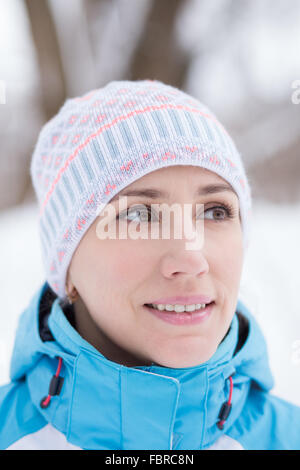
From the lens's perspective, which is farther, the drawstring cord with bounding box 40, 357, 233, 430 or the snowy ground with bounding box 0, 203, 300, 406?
the snowy ground with bounding box 0, 203, 300, 406

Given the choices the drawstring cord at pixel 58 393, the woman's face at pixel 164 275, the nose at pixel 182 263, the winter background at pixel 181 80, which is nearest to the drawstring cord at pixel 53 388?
the drawstring cord at pixel 58 393

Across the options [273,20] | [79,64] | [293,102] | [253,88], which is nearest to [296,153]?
[293,102]

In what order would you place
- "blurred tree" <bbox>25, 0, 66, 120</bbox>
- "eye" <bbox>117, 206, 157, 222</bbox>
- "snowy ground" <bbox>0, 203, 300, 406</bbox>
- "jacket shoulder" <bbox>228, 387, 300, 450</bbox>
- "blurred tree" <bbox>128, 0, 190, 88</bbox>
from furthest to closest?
"blurred tree" <bbox>128, 0, 190, 88</bbox>, "blurred tree" <bbox>25, 0, 66, 120</bbox>, "snowy ground" <bbox>0, 203, 300, 406</bbox>, "jacket shoulder" <bbox>228, 387, 300, 450</bbox>, "eye" <bbox>117, 206, 157, 222</bbox>

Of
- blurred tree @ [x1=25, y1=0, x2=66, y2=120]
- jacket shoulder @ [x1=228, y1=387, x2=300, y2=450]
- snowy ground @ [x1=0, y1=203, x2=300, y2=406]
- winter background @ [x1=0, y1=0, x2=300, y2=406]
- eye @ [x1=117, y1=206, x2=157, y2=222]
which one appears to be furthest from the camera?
blurred tree @ [x1=25, y1=0, x2=66, y2=120]

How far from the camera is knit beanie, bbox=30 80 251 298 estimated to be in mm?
1104

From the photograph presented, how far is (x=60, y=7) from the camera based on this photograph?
13.0 ft

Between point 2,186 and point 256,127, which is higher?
point 256,127

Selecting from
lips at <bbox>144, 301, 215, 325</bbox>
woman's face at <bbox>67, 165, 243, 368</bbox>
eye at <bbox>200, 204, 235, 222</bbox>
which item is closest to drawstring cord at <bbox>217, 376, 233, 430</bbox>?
woman's face at <bbox>67, 165, 243, 368</bbox>

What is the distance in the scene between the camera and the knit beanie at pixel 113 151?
43.4 inches

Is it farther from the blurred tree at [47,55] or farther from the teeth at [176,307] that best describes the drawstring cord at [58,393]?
the blurred tree at [47,55]

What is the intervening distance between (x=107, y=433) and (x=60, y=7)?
166 inches

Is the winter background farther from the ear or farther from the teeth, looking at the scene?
the teeth

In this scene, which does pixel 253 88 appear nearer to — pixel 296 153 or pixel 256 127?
pixel 256 127

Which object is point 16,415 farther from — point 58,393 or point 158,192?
point 158,192
